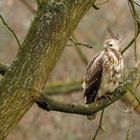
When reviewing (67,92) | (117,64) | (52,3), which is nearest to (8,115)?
(52,3)

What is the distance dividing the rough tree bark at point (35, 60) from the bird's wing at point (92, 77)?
4.21 ft

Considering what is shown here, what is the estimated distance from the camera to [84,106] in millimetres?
4059

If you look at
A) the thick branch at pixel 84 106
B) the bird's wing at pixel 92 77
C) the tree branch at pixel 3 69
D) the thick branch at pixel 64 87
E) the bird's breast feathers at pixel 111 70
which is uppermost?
the tree branch at pixel 3 69

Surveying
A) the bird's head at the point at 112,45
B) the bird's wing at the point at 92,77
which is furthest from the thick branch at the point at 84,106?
the bird's head at the point at 112,45

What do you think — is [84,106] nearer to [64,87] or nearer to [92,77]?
[92,77]

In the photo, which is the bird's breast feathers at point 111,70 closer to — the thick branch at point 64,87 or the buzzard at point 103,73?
the buzzard at point 103,73

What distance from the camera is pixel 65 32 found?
12.7 ft

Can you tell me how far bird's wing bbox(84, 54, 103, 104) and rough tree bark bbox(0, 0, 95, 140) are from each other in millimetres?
1282

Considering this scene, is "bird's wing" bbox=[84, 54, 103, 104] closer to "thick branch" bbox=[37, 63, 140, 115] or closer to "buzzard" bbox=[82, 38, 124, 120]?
"buzzard" bbox=[82, 38, 124, 120]

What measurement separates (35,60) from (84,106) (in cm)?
45

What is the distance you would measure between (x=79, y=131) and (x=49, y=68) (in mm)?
8043

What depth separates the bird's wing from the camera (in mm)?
5129

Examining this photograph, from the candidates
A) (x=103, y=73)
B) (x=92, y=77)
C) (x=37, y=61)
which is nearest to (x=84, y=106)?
(x=37, y=61)

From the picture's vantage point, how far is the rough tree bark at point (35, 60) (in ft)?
12.3
